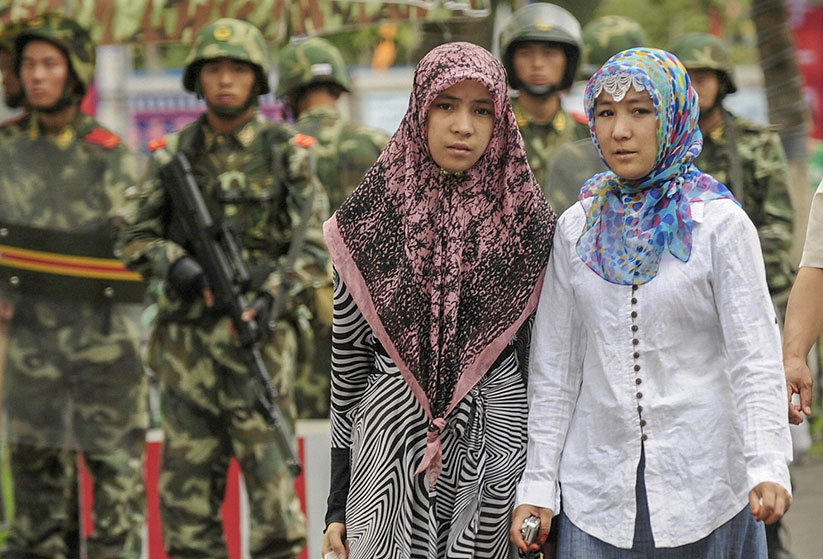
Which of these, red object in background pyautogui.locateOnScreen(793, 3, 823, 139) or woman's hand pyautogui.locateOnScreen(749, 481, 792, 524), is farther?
red object in background pyautogui.locateOnScreen(793, 3, 823, 139)

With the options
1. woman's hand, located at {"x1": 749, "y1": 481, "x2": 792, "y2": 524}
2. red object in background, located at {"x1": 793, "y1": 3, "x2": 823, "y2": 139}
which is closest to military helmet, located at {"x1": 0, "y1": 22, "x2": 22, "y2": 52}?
woman's hand, located at {"x1": 749, "y1": 481, "x2": 792, "y2": 524}

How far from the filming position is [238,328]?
570 centimetres

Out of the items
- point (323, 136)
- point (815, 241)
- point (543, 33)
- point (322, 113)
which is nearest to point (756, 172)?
point (543, 33)

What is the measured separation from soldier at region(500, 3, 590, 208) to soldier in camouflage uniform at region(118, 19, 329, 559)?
1200mm

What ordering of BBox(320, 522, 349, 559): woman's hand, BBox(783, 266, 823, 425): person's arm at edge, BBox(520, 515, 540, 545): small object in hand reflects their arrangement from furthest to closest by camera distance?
BBox(783, 266, 823, 425): person's arm at edge
BBox(320, 522, 349, 559): woman's hand
BBox(520, 515, 540, 545): small object in hand

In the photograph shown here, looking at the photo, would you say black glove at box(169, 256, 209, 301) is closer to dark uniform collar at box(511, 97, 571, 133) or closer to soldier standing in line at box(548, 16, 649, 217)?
soldier standing in line at box(548, 16, 649, 217)

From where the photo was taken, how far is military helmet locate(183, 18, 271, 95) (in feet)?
19.5

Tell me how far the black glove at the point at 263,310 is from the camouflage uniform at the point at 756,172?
1.85m

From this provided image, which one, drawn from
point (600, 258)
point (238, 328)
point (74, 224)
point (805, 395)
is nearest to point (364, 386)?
point (600, 258)

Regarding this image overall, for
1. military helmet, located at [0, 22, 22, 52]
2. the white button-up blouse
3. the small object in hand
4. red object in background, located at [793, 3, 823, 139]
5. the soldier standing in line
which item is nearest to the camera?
the white button-up blouse

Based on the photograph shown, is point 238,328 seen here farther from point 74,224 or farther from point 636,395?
point 636,395

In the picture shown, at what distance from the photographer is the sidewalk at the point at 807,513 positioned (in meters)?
6.77

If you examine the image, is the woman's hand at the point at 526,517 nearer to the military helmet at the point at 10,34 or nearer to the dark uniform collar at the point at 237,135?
the dark uniform collar at the point at 237,135

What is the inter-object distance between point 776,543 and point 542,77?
2.32 m
